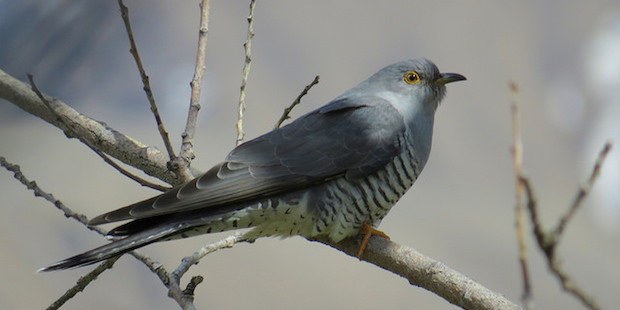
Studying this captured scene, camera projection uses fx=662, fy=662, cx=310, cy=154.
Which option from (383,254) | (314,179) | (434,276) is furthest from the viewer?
(314,179)

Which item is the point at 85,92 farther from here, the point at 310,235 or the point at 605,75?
the point at 605,75

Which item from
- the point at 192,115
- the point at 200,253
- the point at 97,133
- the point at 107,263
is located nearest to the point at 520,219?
the point at 200,253

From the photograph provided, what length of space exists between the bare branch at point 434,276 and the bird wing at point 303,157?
0.39m

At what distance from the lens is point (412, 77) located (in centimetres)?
350

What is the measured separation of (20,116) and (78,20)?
115cm

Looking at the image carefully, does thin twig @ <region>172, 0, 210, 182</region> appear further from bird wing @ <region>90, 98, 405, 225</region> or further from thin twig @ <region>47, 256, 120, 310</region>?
thin twig @ <region>47, 256, 120, 310</region>

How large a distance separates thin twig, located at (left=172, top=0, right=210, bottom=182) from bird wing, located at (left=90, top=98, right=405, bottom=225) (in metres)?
0.12

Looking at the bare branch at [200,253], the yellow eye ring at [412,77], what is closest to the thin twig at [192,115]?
the bare branch at [200,253]

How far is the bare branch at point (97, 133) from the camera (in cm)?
300

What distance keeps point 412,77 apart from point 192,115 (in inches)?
49.1

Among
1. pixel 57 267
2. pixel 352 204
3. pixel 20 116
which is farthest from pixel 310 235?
pixel 20 116

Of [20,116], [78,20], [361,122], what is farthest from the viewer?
[78,20]

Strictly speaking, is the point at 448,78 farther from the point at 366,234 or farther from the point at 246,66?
the point at 246,66

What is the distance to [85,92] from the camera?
470 centimetres
